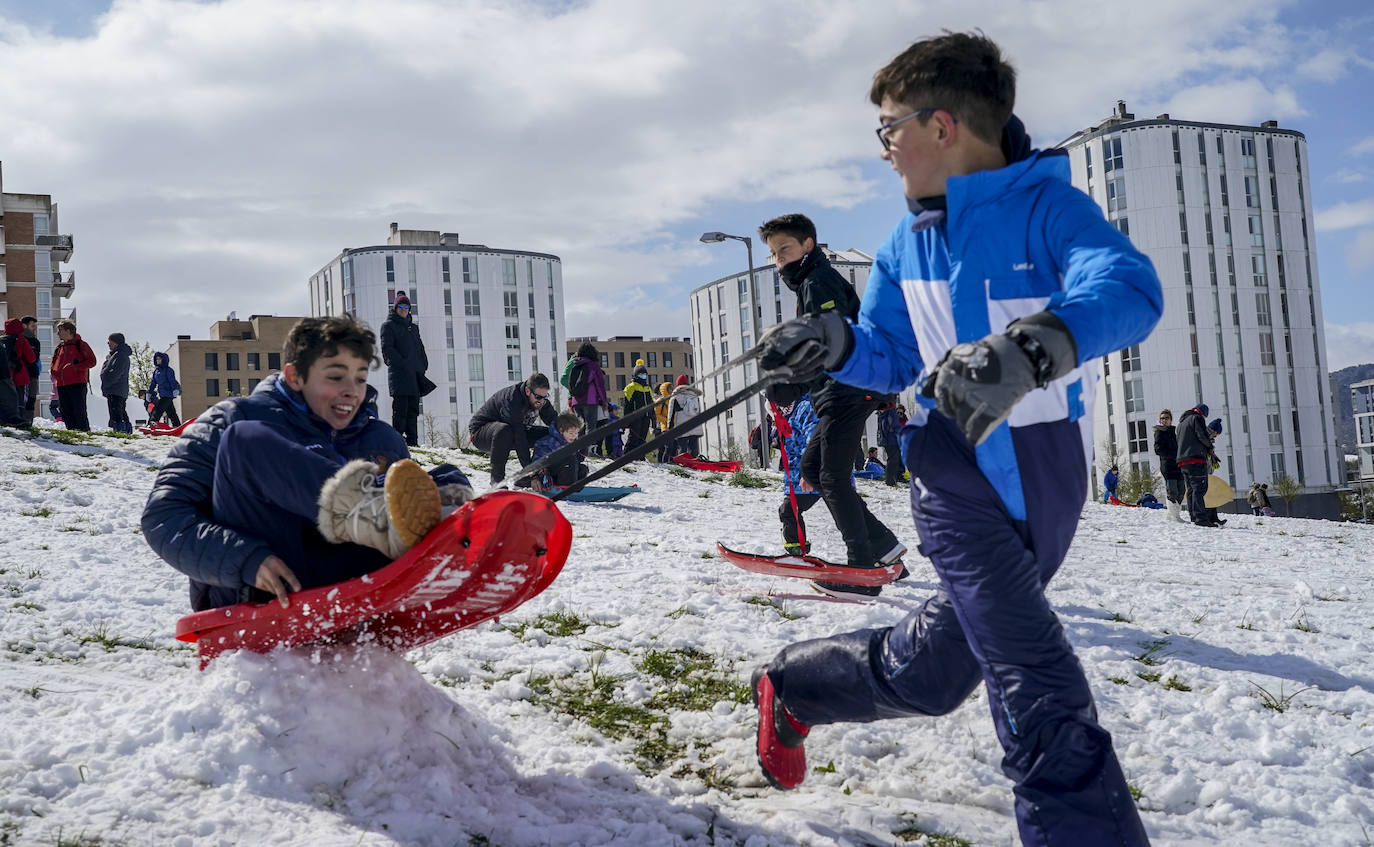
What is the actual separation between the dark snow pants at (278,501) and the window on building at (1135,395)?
63319 millimetres

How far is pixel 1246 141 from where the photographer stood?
2442 inches

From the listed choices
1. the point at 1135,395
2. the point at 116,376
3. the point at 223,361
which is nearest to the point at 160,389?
the point at 116,376

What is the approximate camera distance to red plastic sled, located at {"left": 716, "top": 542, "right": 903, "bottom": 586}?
5.08 m

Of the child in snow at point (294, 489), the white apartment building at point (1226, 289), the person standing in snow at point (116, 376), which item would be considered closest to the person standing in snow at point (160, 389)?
the person standing in snow at point (116, 376)

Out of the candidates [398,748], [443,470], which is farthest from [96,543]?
[398,748]

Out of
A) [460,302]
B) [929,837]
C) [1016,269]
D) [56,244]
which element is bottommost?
[929,837]

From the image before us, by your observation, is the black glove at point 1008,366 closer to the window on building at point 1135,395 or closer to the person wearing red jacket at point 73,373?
the person wearing red jacket at point 73,373

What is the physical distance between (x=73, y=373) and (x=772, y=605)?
459 inches

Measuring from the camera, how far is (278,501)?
282 cm

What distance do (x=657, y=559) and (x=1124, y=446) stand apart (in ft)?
195

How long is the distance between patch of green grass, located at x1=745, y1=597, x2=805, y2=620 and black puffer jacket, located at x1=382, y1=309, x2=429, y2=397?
328 inches

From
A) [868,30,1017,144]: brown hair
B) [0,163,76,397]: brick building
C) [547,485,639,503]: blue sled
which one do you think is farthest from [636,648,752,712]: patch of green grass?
[0,163,76,397]: brick building

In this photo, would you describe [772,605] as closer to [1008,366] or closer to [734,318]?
[1008,366]

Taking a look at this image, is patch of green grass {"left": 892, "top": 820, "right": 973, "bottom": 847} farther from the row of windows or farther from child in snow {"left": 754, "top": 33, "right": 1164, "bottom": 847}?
the row of windows
